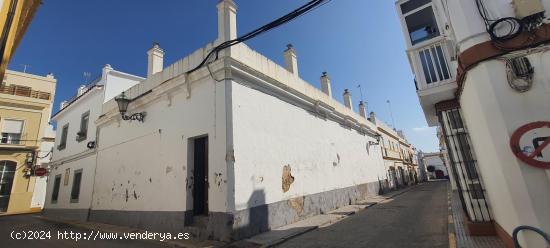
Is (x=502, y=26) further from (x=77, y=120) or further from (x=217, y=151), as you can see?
(x=77, y=120)

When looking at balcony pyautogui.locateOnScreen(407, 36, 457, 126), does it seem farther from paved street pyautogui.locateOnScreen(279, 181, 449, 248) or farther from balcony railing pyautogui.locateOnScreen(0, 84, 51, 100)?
balcony railing pyautogui.locateOnScreen(0, 84, 51, 100)

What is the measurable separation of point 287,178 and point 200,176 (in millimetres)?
2909

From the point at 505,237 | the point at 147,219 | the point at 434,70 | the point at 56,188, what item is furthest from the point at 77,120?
the point at 505,237

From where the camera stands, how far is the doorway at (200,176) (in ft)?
26.3

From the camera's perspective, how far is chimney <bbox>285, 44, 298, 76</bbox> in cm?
1162

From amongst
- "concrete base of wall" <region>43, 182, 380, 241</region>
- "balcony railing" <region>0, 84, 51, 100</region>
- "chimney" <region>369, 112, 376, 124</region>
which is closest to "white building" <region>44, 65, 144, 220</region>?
"concrete base of wall" <region>43, 182, 380, 241</region>

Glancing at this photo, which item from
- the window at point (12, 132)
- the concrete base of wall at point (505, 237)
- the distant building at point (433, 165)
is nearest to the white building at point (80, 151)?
the window at point (12, 132)

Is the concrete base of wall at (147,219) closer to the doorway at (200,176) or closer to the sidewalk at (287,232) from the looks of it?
the doorway at (200,176)

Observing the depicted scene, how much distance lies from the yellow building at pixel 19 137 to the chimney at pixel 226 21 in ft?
66.4

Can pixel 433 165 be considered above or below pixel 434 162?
below

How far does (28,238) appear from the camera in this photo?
8.25 m

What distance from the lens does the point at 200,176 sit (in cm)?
818

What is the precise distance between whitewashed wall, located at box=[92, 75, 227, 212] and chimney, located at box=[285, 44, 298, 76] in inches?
183

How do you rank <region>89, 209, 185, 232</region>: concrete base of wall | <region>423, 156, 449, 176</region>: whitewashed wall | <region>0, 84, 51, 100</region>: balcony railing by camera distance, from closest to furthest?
<region>89, 209, 185, 232</region>: concrete base of wall, <region>0, 84, 51, 100</region>: balcony railing, <region>423, 156, 449, 176</region>: whitewashed wall
